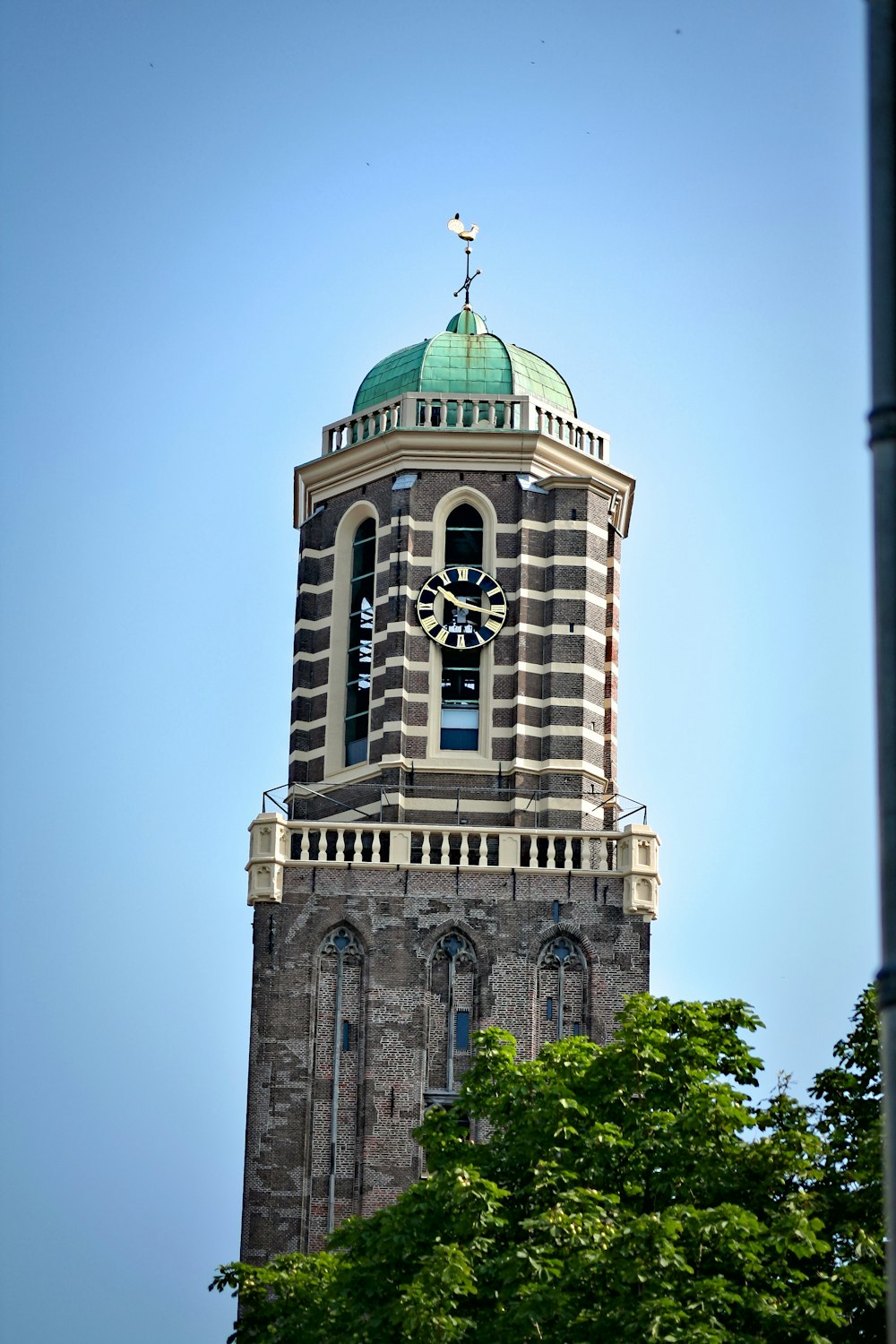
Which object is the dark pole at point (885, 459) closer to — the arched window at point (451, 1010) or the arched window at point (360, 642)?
the arched window at point (451, 1010)

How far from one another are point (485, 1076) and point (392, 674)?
16.9 m

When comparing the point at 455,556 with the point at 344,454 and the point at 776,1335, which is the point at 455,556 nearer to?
the point at 344,454

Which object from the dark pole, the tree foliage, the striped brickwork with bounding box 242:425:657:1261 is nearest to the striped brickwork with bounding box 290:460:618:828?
the striped brickwork with bounding box 242:425:657:1261

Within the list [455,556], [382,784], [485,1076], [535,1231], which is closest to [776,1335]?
[535,1231]

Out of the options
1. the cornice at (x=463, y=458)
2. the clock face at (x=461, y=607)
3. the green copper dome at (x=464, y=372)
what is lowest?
the clock face at (x=461, y=607)

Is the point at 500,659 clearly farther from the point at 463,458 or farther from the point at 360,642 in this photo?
the point at 463,458

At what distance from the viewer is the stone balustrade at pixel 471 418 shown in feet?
170

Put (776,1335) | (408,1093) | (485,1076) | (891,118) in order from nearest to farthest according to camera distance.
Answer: (891,118) → (776,1335) → (485,1076) → (408,1093)

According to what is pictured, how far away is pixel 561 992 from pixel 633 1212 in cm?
1603

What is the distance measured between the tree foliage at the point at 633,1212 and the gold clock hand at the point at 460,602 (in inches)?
643

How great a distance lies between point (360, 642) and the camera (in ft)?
167

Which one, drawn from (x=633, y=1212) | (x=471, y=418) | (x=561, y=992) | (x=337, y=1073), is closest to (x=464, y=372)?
(x=471, y=418)

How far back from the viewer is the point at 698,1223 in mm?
28125

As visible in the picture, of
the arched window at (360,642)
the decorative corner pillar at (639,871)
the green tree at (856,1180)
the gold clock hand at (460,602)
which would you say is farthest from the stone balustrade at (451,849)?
the green tree at (856,1180)
